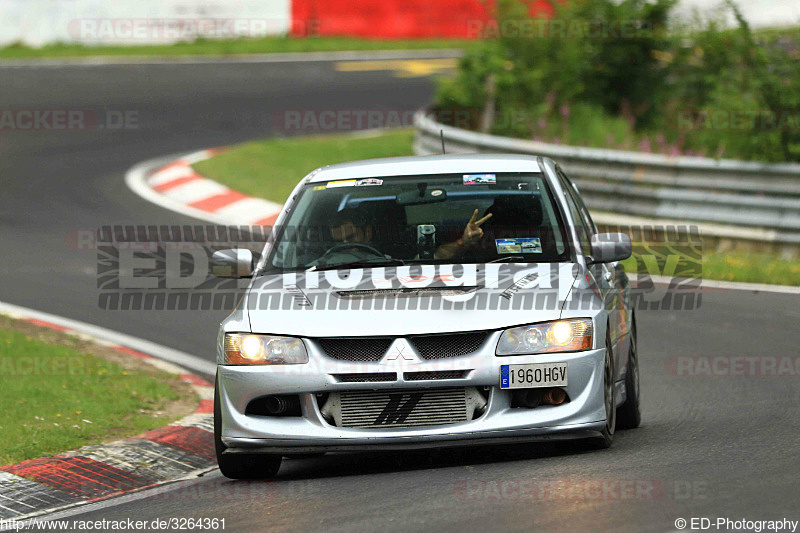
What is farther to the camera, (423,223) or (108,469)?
(423,223)

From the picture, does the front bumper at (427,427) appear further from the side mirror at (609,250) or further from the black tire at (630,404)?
the black tire at (630,404)

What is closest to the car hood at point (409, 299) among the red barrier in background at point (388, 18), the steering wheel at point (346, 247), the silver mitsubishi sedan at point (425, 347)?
the silver mitsubishi sedan at point (425, 347)

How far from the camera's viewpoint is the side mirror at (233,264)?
301 inches

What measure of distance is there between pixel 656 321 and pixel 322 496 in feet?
19.8

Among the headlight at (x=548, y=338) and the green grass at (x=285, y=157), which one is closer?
the headlight at (x=548, y=338)

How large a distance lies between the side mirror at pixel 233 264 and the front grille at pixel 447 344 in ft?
4.90

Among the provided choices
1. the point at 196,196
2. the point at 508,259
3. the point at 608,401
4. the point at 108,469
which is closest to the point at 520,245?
the point at 508,259

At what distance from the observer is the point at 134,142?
22.9 metres

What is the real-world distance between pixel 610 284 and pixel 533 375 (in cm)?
141

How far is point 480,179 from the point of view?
7.89 metres

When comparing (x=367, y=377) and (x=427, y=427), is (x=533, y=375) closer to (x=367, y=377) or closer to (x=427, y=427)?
(x=427, y=427)

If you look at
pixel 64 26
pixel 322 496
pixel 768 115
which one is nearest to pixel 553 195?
pixel 322 496

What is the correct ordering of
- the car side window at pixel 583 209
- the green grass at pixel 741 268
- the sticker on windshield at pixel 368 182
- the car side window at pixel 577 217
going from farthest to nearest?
the green grass at pixel 741 268, the car side window at pixel 583 209, the sticker on windshield at pixel 368 182, the car side window at pixel 577 217

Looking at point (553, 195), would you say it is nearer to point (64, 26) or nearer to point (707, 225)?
point (707, 225)
